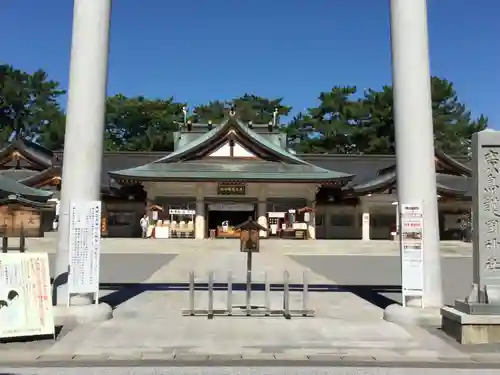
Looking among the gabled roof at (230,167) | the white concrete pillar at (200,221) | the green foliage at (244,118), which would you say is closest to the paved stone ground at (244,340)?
the gabled roof at (230,167)

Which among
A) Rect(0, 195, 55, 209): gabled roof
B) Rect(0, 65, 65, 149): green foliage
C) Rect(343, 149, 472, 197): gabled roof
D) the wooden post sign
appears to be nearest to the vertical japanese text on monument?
the wooden post sign

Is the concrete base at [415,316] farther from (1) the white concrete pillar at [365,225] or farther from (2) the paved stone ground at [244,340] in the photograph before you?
(1) the white concrete pillar at [365,225]

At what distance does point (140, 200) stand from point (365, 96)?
3382cm

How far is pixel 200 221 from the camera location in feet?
116

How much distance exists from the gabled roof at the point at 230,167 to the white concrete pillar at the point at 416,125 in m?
25.1

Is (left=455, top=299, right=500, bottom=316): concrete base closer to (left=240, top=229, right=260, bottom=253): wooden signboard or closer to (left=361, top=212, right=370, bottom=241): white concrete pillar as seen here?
(left=240, top=229, right=260, bottom=253): wooden signboard

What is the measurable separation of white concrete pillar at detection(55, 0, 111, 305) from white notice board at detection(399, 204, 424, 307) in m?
4.87

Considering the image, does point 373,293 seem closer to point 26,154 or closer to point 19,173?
point 19,173

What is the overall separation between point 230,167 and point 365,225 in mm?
9581

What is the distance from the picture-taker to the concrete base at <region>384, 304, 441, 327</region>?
8367 mm

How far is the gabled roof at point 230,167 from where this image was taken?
1351 inches

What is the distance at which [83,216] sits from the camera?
8.46 meters

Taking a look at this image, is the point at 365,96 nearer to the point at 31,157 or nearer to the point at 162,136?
the point at 162,136

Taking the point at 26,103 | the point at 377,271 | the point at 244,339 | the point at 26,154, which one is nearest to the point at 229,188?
the point at 26,154
